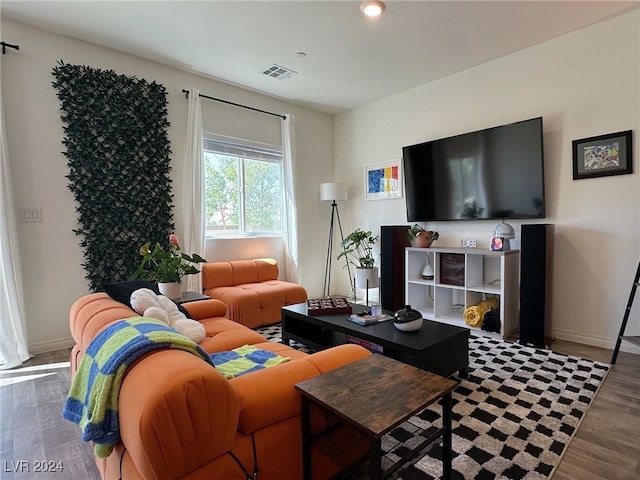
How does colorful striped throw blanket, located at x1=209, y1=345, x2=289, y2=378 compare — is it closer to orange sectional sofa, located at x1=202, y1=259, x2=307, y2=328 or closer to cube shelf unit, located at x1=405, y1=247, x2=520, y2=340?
orange sectional sofa, located at x1=202, y1=259, x2=307, y2=328

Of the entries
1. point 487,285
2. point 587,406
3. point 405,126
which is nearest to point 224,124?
point 405,126

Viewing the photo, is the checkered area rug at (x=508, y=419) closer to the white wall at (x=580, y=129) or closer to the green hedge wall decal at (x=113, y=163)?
the white wall at (x=580, y=129)

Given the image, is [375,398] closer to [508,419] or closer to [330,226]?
[508,419]

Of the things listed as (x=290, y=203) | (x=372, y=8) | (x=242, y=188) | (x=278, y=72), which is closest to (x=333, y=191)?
(x=290, y=203)

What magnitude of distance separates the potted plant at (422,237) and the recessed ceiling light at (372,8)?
2.29 meters

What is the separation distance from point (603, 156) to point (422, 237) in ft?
5.84

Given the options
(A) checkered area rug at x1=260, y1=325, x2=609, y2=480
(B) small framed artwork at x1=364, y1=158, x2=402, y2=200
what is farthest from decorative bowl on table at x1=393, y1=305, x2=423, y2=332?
(B) small framed artwork at x1=364, y1=158, x2=402, y2=200

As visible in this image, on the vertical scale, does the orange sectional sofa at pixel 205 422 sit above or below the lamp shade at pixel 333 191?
below

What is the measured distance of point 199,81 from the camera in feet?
13.1

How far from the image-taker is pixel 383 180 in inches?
187


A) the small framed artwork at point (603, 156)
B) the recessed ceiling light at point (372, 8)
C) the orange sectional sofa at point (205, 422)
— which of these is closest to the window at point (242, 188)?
the recessed ceiling light at point (372, 8)

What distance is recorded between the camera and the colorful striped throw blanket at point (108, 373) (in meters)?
1.06

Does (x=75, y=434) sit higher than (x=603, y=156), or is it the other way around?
(x=603, y=156)

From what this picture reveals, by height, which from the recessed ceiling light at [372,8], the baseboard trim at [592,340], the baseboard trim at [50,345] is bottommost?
the baseboard trim at [592,340]
